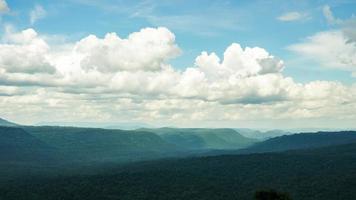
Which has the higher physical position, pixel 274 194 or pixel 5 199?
pixel 274 194

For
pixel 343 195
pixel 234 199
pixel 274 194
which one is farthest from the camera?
pixel 234 199

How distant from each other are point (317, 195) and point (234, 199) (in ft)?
111

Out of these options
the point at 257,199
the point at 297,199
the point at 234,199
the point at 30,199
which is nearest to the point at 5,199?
the point at 30,199

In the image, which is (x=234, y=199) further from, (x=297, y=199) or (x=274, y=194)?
(x=274, y=194)

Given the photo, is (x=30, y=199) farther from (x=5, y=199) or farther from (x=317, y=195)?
(x=317, y=195)

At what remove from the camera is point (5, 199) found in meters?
200

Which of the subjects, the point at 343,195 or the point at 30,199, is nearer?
the point at 343,195

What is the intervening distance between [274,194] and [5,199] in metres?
139

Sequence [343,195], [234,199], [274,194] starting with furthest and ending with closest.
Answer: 1. [234,199]
2. [343,195]
3. [274,194]

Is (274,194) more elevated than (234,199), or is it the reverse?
(274,194)

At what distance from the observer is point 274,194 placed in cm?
9875

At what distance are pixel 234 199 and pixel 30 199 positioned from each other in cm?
8621

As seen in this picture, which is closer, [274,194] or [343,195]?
[274,194]

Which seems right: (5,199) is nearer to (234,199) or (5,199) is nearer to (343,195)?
(234,199)
